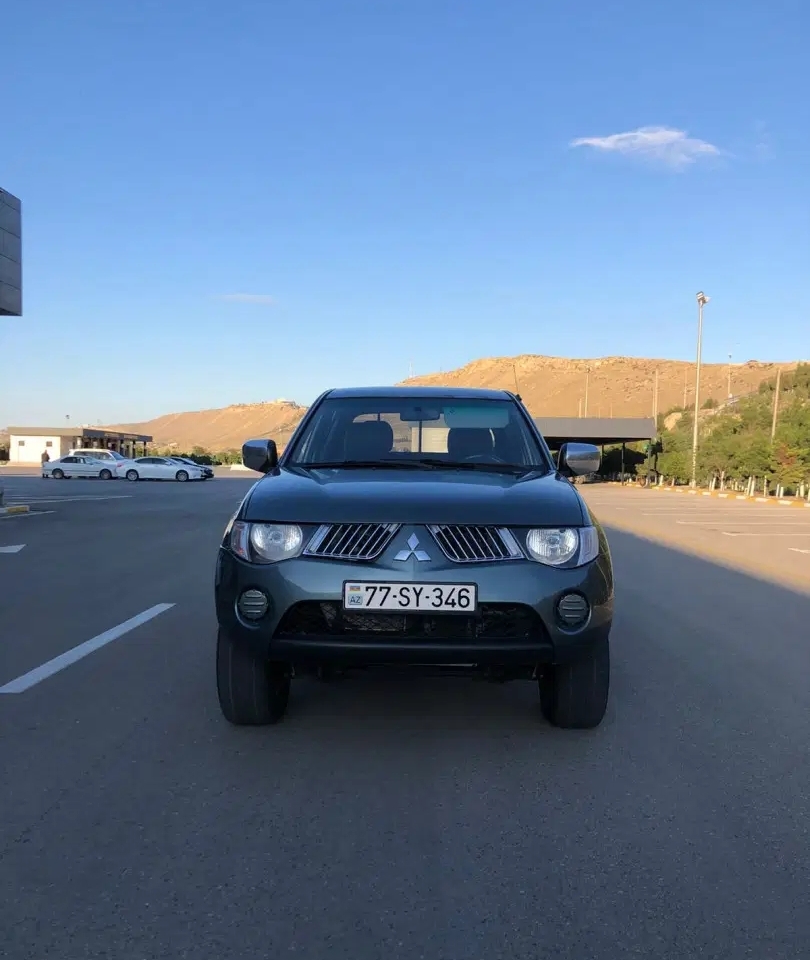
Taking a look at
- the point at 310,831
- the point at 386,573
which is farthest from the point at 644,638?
the point at 310,831

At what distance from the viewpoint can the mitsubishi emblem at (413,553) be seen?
3943 mm

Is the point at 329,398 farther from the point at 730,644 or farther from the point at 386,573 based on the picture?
the point at 730,644

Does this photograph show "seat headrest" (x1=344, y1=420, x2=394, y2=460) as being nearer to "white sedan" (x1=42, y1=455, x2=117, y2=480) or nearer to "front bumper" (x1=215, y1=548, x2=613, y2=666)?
"front bumper" (x1=215, y1=548, x2=613, y2=666)

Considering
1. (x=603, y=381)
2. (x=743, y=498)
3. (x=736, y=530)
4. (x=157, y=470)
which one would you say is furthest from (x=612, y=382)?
(x=736, y=530)

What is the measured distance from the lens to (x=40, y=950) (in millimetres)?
2547

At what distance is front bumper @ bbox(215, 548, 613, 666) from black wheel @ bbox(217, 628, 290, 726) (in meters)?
0.28

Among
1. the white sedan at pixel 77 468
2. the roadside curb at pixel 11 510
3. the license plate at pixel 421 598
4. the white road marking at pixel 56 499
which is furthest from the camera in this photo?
the white sedan at pixel 77 468

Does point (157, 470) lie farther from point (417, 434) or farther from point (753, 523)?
point (417, 434)

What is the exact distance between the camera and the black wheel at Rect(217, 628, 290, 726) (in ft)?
14.1

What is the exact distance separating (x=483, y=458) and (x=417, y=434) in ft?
1.65

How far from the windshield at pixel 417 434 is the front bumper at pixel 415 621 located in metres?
1.28

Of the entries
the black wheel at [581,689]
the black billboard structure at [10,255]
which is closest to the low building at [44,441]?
the black billboard structure at [10,255]

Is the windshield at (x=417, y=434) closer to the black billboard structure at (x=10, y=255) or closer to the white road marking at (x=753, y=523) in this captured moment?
the white road marking at (x=753, y=523)

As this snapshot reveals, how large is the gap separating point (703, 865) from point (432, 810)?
1004mm
